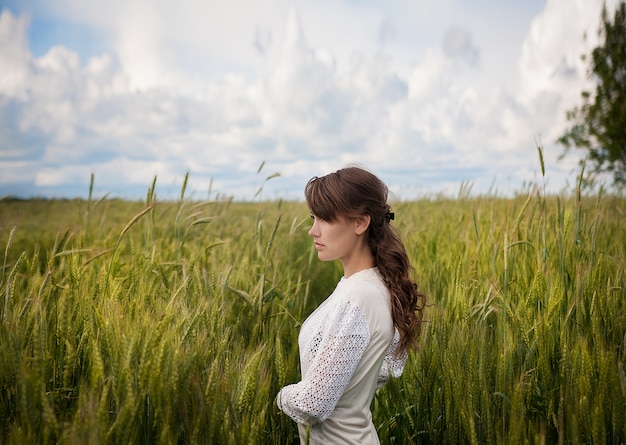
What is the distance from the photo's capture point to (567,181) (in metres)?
4.15

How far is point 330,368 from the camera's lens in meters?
1.55

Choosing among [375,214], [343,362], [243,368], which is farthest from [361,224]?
[243,368]

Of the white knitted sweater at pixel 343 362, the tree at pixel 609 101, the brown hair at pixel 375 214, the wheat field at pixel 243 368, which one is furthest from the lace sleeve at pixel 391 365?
the tree at pixel 609 101

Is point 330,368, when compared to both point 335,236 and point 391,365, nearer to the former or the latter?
point 335,236

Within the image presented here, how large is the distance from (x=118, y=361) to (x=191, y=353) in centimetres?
20

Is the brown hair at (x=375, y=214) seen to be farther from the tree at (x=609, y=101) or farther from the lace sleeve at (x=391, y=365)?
the tree at (x=609, y=101)

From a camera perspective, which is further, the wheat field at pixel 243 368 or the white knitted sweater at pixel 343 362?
the white knitted sweater at pixel 343 362

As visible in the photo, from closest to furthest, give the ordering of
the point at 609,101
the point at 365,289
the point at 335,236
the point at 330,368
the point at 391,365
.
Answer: the point at 330,368, the point at 365,289, the point at 335,236, the point at 391,365, the point at 609,101

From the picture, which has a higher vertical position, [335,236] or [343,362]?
[335,236]

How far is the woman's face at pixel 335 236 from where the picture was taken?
70.7 inches

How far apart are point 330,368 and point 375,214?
552 millimetres

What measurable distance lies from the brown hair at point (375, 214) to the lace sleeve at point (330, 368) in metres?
0.23

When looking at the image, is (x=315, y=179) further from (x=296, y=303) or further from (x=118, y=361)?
(x=296, y=303)

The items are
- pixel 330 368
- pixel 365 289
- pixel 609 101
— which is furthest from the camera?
pixel 609 101
